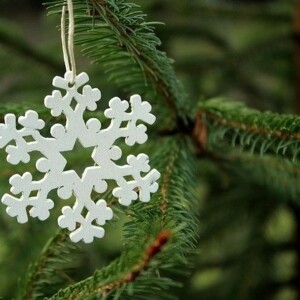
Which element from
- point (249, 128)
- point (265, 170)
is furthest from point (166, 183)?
point (265, 170)

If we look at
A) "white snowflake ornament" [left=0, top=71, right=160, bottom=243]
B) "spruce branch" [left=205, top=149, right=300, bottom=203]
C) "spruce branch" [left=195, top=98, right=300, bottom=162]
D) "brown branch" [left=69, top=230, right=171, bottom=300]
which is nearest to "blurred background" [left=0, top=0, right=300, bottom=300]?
"spruce branch" [left=205, top=149, right=300, bottom=203]

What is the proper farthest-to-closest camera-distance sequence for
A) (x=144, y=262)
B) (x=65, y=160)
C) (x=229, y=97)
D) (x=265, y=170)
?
(x=229, y=97)
(x=265, y=170)
(x=65, y=160)
(x=144, y=262)

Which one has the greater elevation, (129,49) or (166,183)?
(129,49)

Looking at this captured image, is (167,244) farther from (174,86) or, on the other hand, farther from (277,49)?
(277,49)

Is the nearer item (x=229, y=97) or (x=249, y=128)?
(x=249, y=128)

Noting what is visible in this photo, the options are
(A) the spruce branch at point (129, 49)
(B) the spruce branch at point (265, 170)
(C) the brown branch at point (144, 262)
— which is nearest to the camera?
(C) the brown branch at point (144, 262)

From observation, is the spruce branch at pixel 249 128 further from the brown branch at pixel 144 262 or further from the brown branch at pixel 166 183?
the brown branch at pixel 144 262

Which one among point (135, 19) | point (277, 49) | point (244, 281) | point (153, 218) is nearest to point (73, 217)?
point (153, 218)

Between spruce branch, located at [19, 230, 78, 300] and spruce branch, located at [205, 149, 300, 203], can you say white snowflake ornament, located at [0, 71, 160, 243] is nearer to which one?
spruce branch, located at [19, 230, 78, 300]

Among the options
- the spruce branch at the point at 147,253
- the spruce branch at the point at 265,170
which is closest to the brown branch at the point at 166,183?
the spruce branch at the point at 147,253

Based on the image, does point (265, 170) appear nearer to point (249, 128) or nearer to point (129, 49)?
point (249, 128)
